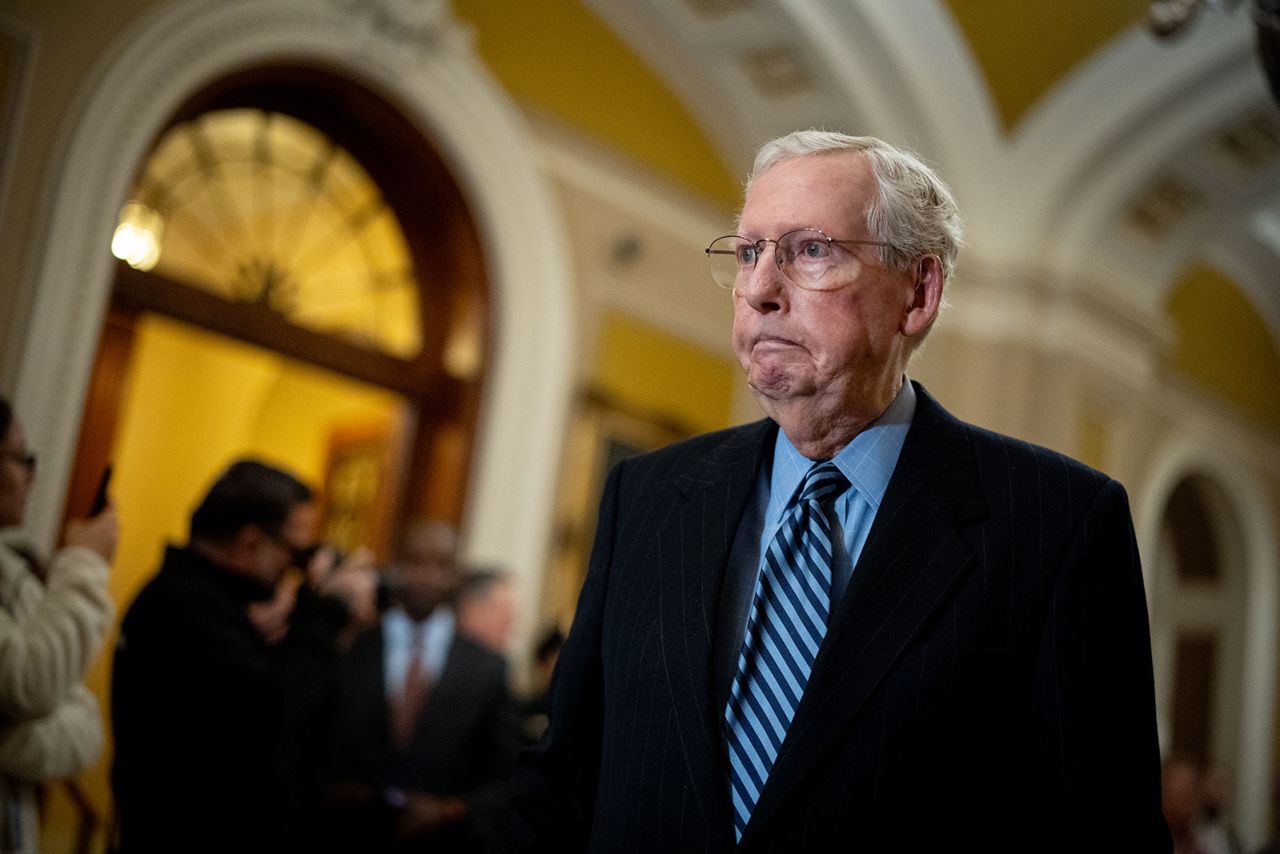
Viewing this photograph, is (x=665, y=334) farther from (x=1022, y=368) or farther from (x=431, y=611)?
(x=431, y=611)

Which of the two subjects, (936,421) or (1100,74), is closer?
(936,421)

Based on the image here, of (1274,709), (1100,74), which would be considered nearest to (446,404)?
(1100,74)

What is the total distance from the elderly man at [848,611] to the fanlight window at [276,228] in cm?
399

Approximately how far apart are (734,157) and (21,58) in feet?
12.7

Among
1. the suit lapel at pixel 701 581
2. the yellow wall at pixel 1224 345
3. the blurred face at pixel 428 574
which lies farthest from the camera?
the yellow wall at pixel 1224 345

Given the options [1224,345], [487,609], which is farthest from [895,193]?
[1224,345]

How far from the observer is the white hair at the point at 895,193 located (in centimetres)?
147

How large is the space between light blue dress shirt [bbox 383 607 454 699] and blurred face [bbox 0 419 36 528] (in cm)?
166

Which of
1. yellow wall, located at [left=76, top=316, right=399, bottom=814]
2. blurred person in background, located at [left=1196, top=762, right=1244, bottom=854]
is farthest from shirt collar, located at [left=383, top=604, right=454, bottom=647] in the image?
blurred person in background, located at [left=1196, top=762, right=1244, bottom=854]

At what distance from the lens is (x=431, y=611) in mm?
4328

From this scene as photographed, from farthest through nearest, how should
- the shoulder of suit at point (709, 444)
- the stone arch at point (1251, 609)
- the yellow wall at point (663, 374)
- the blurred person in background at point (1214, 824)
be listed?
the stone arch at point (1251, 609) → the blurred person in background at point (1214, 824) → the yellow wall at point (663, 374) → the shoulder of suit at point (709, 444)

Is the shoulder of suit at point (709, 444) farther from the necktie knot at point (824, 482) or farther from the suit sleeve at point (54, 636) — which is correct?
the suit sleeve at point (54, 636)

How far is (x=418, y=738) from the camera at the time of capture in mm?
4004

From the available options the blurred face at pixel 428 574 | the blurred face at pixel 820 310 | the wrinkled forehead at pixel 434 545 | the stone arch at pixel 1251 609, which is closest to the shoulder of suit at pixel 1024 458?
the blurred face at pixel 820 310
